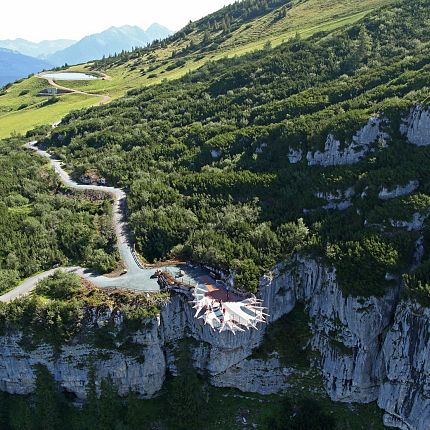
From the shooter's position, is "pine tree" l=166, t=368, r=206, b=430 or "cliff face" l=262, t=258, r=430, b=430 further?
"pine tree" l=166, t=368, r=206, b=430

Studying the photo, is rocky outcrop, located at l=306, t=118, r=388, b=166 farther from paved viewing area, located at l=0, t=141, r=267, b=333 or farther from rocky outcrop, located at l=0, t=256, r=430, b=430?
paved viewing area, located at l=0, t=141, r=267, b=333

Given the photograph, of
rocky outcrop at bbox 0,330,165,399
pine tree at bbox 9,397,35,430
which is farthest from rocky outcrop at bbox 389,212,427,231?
pine tree at bbox 9,397,35,430

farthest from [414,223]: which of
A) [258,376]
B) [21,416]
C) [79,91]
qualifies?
[79,91]

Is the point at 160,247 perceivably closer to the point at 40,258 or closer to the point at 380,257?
the point at 40,258

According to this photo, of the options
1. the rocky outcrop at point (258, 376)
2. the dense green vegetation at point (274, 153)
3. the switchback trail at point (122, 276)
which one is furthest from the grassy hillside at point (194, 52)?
the rocky outcrop at point (258, 376)

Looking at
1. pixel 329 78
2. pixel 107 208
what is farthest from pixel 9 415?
pixel 329 78

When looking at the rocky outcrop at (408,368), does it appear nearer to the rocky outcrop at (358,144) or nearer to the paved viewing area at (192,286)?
the paved viewing area at (192,286)

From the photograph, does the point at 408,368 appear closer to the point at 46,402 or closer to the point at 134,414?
the point at 134,414
